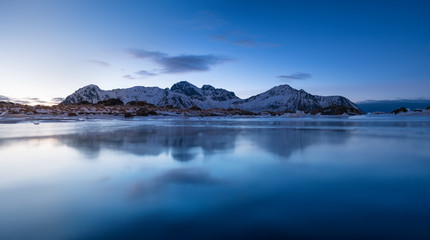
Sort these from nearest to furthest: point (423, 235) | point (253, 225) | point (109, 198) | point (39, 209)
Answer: point (423, 235), point (253, 225), point (39, 209), point (109, 198)

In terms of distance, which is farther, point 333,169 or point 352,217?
point 333,169

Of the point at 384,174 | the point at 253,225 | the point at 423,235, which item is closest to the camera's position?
the point at 423,235

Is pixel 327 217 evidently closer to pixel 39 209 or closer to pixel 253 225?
pixel 253 225

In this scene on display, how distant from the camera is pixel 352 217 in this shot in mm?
2535

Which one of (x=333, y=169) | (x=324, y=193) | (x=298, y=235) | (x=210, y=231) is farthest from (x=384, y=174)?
(x=210, y=231)

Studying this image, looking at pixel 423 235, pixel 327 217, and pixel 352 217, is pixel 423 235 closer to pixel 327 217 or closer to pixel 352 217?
pixel 352 217

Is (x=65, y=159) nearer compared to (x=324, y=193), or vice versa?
(x=324, y=193)

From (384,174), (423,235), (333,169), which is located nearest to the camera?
(423,235)

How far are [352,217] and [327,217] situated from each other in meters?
0.26

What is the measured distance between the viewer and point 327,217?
2.54 meters

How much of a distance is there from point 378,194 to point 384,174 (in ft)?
3.94

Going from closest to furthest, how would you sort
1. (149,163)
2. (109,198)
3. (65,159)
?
(109,198), (149,163), (65,159)

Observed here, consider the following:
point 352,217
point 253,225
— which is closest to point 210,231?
point 253,225

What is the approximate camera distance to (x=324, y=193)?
3.23 metres
